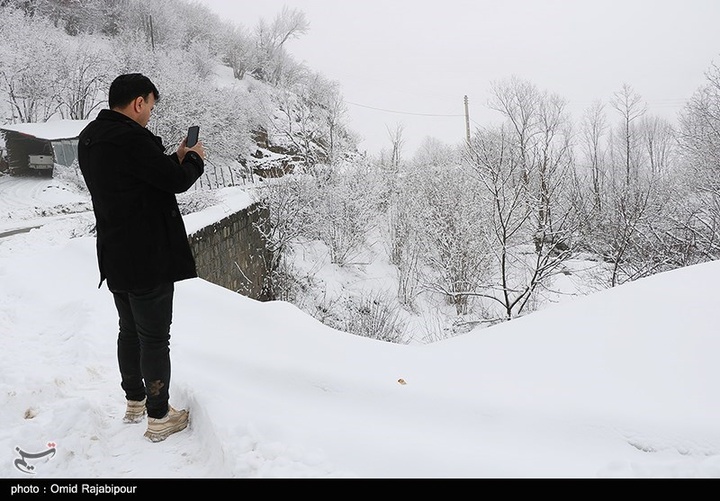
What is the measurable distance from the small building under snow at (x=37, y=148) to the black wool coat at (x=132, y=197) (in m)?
24.3

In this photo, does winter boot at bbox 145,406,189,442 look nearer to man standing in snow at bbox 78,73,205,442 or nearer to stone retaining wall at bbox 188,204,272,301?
man standing in snow at bbox 78,73,205,442

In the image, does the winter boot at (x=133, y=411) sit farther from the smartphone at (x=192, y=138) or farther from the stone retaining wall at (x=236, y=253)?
the stone retaining wall at (x=236, y=253)

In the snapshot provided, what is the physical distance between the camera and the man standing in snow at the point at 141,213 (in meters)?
2.12

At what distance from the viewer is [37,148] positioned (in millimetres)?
23000

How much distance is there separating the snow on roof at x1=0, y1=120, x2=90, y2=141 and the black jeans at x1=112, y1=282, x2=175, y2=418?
24089mm

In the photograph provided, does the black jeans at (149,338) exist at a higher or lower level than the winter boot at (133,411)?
higher

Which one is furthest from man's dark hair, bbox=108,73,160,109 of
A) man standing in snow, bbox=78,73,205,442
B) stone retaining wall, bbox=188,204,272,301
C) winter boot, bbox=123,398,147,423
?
stone retaining wall, bbox=188,204,272,301

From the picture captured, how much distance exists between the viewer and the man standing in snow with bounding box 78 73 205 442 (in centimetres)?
212

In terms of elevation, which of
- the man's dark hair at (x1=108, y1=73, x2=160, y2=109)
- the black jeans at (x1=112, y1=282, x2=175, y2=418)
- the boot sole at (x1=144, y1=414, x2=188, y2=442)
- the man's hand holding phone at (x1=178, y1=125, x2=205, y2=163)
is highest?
the man's dark hair at (x1=108, y1=73, x2=160, y2=109)

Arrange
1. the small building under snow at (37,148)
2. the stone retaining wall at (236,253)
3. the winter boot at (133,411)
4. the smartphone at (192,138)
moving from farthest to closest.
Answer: the small building under snow at (37,148), the stone retaining wall at (236,253), the winter boot at (133,411), the smartphone at (192,138)

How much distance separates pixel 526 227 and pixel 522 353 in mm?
15401

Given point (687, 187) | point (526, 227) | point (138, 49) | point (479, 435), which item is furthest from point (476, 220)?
point (138, 49)

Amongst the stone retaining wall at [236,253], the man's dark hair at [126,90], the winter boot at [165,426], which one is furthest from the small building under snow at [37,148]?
the winter boot at [165,426]

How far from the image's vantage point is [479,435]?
7.25 ft
